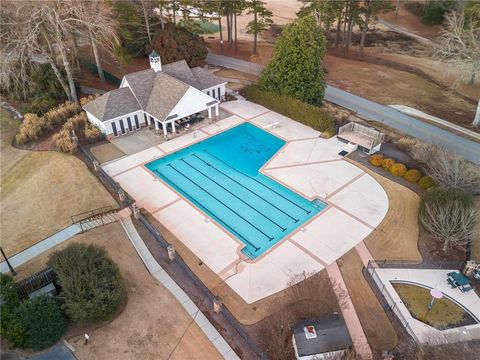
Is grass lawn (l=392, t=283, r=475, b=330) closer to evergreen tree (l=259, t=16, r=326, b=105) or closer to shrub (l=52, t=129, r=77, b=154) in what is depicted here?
evergreen tree (l=259, t=16, r=326, b=105)

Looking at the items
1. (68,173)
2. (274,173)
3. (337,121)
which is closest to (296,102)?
(337,121)

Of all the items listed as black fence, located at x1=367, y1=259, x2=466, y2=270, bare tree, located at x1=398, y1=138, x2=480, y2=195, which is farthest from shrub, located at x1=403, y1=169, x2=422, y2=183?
black fence, located at x1=367, y1=259, x2=466, y2=270

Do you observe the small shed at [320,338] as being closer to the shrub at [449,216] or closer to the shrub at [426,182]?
the shrub at [449,216]

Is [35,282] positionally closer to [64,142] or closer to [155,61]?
[64,142]

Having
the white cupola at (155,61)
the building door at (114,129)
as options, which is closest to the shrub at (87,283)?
the building door at (114,129)

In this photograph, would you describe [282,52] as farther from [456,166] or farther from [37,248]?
[37,248]

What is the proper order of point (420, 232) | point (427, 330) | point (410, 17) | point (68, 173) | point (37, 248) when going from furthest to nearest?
point (410, 17) < point (68, 173) < point (420, 232) < point (37, 248) < point (427, 330)
